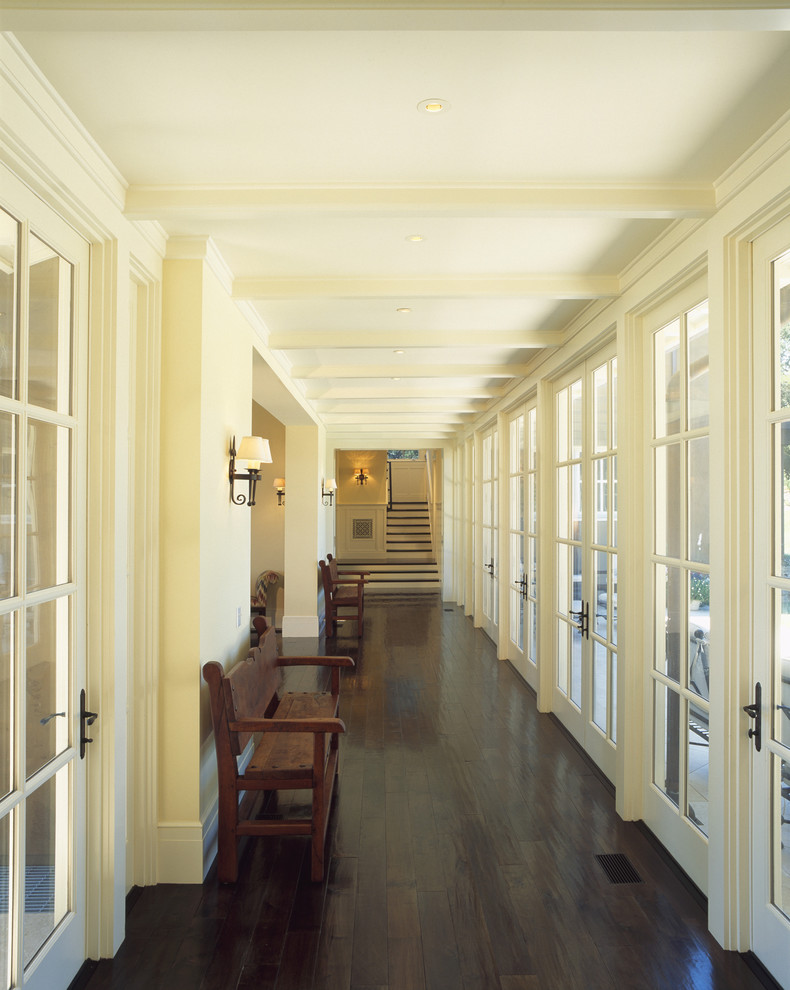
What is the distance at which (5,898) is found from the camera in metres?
1.57

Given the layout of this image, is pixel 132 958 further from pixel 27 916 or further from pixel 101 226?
pixel 101 226

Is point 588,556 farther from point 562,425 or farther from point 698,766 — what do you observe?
point 698,766

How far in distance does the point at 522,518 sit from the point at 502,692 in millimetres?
1552

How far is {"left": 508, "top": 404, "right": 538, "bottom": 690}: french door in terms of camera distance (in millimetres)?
5375

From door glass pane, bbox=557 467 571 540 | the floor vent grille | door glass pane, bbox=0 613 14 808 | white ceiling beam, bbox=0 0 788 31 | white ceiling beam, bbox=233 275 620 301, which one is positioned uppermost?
white ceiling beam, bbox=233 275 620 301

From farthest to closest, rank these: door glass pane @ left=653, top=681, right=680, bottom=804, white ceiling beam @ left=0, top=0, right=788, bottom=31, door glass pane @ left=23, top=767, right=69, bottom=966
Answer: door glass pane @ left=653, top=681, right=680, bottom=804, door glass pane @ left=23, top=767, right=69, bottom=966, white ceiling beam @ left=0, top=0, right=788, bottom=31

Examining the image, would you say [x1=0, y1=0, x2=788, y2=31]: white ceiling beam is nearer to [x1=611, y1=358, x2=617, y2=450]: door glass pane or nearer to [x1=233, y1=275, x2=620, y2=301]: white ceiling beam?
[x1=233, y1=275, x2=620, y2=301]: white ceiling beam

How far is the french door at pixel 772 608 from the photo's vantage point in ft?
6.51

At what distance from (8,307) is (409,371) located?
3745 millimetres

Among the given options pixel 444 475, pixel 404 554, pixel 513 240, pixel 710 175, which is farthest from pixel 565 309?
pixel 404 554

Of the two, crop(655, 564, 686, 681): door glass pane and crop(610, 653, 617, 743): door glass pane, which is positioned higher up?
crop(655, 564, 686, 681): door glass pane

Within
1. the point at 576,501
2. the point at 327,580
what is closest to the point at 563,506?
the point at 576,501

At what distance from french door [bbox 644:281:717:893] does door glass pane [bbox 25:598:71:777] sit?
219 cm

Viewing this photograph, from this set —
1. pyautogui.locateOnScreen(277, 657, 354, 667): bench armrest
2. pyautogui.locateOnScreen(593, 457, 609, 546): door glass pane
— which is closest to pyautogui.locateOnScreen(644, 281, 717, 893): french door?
pyautogui.locateOnScreen(593, 457, 609, 546): door glass pane
